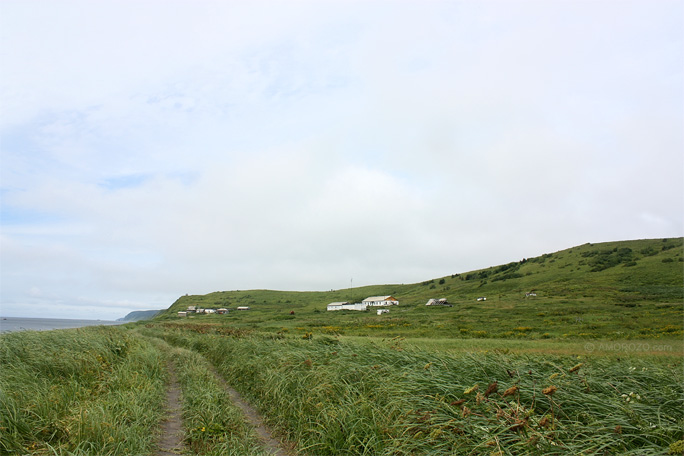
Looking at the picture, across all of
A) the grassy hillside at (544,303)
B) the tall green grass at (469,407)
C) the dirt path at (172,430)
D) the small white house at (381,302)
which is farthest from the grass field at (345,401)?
the small white house at (381,302)

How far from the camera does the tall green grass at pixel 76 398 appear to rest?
6.53 meters

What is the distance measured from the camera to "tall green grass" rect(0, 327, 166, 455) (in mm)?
6531

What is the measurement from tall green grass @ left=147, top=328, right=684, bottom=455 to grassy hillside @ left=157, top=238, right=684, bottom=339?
30081 mm

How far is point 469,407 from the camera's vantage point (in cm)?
595

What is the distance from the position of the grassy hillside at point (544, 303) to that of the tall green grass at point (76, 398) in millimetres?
30275

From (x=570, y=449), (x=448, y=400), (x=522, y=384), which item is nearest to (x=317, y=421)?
(x=448, y=400)

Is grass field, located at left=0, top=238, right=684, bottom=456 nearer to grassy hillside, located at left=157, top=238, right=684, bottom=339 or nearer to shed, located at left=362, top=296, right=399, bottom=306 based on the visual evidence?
grassy hillside, located at left=157, top=238, right=684, bottom=339

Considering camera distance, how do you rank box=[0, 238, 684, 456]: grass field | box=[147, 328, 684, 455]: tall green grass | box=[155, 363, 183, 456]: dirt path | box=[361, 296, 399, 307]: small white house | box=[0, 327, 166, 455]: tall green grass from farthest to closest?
1. box=[361, 296, 399, 307]: small white house
2. box=[155, 363, 183, 456]: dirt path
3. box=[0, 327, 166, 455]: tall green grass
4. box=[0, 238, 684, 456]: grass field
5. box=[147, 328, 684, 455]: tall green grass

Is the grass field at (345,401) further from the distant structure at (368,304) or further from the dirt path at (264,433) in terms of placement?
the distant structure at (368,304)

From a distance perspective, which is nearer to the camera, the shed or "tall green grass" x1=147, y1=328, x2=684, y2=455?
"tall green grass" x1=147, y1=328, x2=684, y2=455

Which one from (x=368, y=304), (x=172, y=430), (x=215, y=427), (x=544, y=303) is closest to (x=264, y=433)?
(x=215, y=427)

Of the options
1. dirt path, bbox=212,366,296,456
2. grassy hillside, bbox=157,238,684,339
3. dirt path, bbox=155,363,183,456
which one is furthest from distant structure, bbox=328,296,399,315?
dirt path, bbox=212,366,296,456

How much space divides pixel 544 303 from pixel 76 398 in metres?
72.4

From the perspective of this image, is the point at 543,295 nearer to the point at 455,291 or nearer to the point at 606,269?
the point at 606,269
